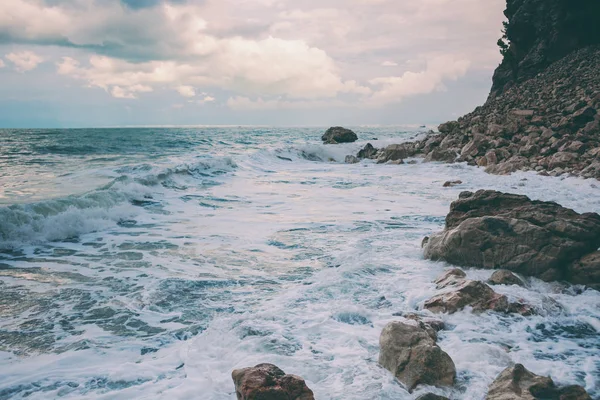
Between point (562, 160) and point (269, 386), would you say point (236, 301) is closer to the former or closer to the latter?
point (269, 386)

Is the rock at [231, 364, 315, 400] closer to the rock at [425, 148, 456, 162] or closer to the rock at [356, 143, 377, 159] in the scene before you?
the rock at [425, 148, 456, 162]

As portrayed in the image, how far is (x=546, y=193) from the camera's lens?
10.6 meters

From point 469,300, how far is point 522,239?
1.67 meters

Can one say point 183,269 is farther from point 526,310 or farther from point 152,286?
point 526,310

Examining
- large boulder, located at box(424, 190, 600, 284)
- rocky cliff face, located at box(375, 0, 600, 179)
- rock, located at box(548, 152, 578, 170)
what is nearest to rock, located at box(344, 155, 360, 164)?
rocky cliff face, located at box(375, 0, 600, 179)

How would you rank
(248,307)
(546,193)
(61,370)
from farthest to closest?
(546,193) < (248,307) < (61,370)

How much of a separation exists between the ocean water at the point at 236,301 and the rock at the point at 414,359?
0.10m

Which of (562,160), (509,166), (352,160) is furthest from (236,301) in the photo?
(352,160)

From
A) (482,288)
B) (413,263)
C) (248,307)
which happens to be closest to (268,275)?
(248,307)

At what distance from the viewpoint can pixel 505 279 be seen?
5145mm

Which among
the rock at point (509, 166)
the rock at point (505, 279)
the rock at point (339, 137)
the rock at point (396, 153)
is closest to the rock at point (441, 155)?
the rock at point (396, 153)

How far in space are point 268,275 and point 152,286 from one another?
1.70m

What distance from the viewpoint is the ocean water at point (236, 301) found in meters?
3.54

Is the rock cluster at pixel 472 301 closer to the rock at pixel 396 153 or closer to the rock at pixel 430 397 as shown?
the rock at pixel 430 397
